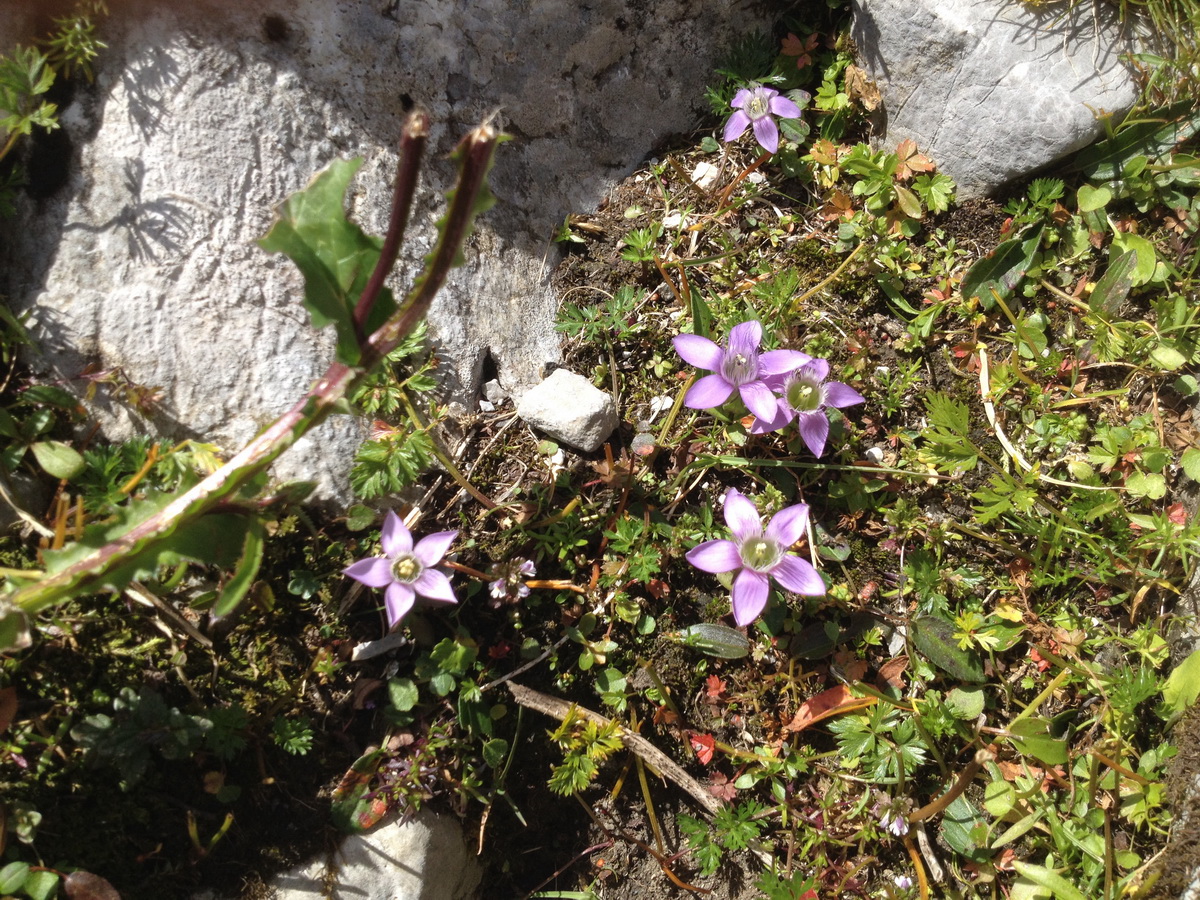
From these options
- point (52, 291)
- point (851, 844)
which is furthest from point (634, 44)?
point (851, 844)

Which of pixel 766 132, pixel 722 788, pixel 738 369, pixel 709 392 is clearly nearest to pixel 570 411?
pixel 709 392

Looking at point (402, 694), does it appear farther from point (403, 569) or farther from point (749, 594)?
point (749, 594)

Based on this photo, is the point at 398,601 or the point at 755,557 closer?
the point at 398,601

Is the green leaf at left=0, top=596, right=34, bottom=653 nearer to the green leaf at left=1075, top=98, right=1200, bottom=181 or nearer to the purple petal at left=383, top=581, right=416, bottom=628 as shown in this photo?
the purple petal at left=383, top=581, right=416, bottom=628

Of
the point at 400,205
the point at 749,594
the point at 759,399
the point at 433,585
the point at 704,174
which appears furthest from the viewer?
the point at 704,174

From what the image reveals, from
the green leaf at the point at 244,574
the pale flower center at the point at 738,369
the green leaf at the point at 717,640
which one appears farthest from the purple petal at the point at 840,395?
the green leaf at the point at 244,574

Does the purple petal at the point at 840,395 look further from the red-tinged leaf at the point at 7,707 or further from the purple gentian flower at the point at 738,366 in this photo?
the red-tinged leaf at the point at 7,707

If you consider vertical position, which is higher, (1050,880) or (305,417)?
(305,417)

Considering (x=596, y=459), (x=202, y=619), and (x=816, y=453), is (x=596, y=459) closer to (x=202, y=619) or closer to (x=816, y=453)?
(x=816, y=453)
